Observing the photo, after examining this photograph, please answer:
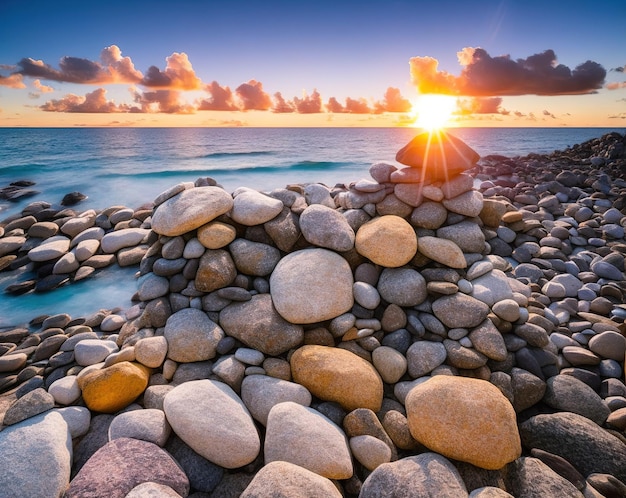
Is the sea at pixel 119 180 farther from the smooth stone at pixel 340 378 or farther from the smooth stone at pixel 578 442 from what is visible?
the smooth stone at pixel 578 442

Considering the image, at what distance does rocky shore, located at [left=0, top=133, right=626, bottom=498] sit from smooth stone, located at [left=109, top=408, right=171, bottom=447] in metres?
0.01

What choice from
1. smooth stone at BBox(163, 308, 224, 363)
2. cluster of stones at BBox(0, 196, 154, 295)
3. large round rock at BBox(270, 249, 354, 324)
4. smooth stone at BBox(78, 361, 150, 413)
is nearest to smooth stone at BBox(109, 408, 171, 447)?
smooth stone at BBox(78, 361, 150, 413)

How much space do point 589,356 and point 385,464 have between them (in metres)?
2.29

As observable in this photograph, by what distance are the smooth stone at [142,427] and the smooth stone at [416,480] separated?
1.38m

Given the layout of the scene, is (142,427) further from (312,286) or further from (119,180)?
(119,180)

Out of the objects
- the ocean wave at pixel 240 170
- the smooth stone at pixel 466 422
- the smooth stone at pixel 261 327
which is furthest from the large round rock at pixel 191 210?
the ocean wave at pixel 240 170

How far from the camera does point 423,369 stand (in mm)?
2695

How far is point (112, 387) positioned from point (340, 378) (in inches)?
68.6

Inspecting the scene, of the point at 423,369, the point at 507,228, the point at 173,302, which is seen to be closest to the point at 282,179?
the point at 507,228

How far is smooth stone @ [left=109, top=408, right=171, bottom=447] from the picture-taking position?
2.19 meters

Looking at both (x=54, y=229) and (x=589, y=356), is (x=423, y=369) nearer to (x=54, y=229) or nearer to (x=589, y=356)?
(x=589, y=356)

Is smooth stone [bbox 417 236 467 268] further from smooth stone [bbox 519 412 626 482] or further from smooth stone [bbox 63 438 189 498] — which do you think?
smooth stone [bbox 63 438 189 498]

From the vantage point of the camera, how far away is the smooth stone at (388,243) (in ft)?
10.5

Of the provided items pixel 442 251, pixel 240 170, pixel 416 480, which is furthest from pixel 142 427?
pixel 240 170
